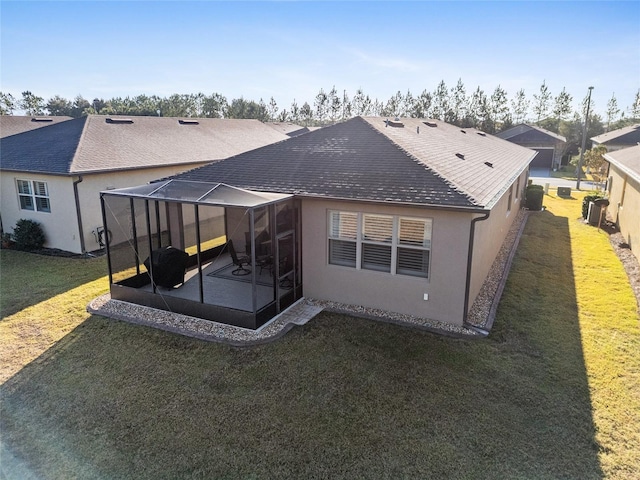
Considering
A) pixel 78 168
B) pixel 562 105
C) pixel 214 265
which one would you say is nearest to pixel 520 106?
pixel 562 105

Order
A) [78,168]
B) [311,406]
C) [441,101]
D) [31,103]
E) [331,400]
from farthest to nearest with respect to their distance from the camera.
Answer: [31,103] → [441,101] → [78,168] → [331,400] → [311,406]

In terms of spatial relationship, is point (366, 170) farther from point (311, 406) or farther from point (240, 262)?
point (311, 406)

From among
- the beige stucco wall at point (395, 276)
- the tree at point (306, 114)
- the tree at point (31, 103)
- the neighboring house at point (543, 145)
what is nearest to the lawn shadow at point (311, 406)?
the beige stucco wall at point (395, 276)

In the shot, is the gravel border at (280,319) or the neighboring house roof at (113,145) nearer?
the gravel border at (280,319)

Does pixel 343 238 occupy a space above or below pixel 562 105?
below

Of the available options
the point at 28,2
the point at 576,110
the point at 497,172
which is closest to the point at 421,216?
the point at 497,172

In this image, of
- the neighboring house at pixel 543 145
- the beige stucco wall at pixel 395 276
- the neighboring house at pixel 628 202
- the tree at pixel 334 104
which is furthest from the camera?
the tree at pixel 334 104

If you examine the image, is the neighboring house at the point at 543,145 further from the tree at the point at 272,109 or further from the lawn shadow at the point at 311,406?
the tree at the point at 272,109

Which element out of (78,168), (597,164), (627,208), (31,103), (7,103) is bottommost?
(627,208)
